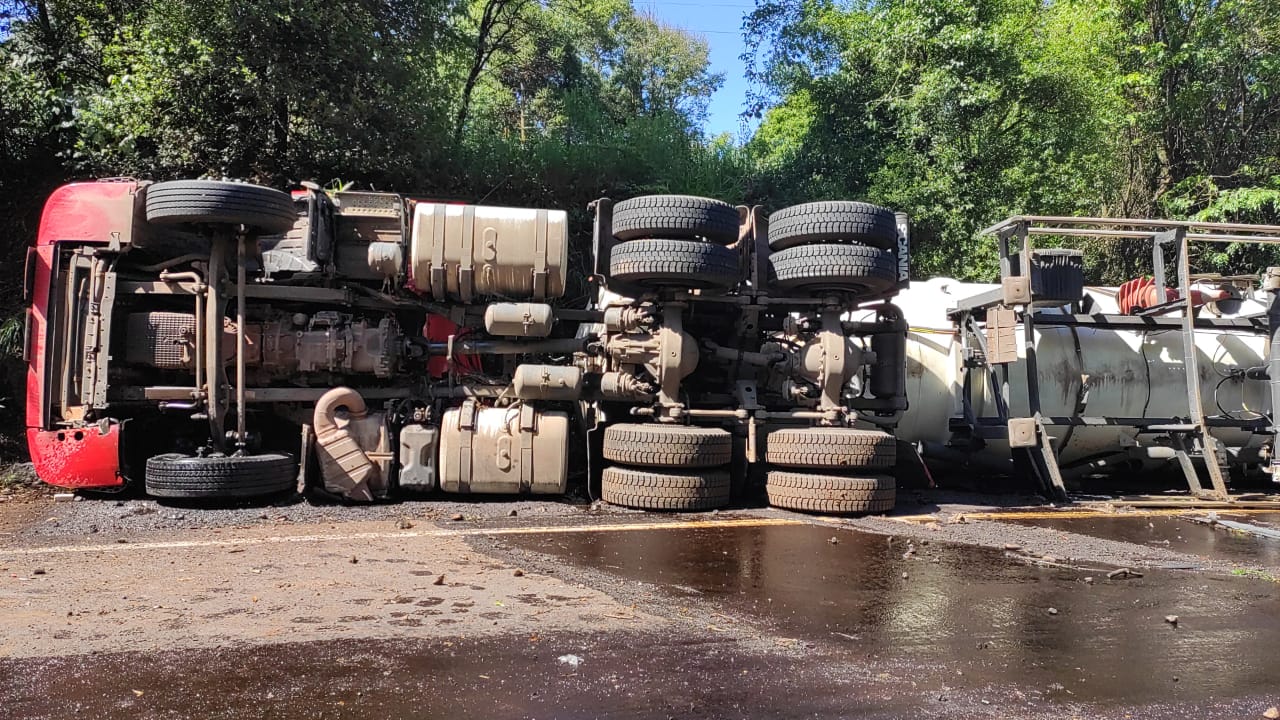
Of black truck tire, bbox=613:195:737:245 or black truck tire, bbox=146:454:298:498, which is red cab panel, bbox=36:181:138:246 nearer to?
black truck tire, bbox=146:454:298:498

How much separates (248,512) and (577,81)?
17796 mm

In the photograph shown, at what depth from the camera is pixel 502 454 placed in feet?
22.5

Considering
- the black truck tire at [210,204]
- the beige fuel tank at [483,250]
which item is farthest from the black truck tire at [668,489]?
the black truck tire at [210,204]

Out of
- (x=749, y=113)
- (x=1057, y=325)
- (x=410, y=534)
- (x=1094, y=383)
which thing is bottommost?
(x=410, y=534)

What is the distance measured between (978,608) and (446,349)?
4992 millimetres

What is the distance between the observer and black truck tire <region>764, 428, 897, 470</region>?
6.62 m

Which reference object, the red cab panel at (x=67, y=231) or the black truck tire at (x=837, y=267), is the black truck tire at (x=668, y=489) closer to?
the black truck tire at (x=837, y=267)

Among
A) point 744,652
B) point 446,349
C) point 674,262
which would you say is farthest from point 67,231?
point 744,652

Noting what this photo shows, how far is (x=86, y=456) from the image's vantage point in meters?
6.46

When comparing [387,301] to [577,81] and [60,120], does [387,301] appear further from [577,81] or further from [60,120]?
[577,81]

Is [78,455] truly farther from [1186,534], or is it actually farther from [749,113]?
[749,113]

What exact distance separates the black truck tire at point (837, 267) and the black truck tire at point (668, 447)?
150 cm

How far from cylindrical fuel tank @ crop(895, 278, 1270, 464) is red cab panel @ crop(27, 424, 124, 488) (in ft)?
24.1

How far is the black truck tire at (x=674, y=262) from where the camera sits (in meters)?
6.70
